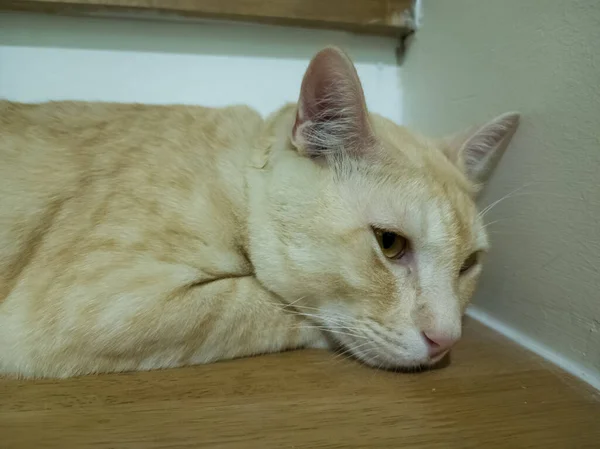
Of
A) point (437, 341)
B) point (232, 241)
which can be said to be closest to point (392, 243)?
point (437, 341)

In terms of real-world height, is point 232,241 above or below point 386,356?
above

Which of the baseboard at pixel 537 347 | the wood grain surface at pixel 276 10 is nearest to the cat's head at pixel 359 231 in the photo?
the baseboard at pixel 537 347

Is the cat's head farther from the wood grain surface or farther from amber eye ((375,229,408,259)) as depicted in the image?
the wood grain surface

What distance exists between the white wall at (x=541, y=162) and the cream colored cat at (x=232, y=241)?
0.12 meters

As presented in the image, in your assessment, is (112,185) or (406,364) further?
(112,185)

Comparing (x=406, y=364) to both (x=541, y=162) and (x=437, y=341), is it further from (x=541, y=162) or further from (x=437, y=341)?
(x=541, y=162)

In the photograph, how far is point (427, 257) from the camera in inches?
43.9

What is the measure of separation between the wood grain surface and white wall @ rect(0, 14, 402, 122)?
2.0 inches

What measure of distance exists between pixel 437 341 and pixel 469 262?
0.30 m

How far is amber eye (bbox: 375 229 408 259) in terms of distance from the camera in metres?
1.13

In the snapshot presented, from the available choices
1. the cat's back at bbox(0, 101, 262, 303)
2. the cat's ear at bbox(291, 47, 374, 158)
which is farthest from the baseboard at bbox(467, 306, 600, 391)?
the cat's back at bbox(0, 101, 262, 303)

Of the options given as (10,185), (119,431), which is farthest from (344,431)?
(10,185)

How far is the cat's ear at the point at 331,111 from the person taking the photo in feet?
3.52

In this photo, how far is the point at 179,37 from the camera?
1.75m
